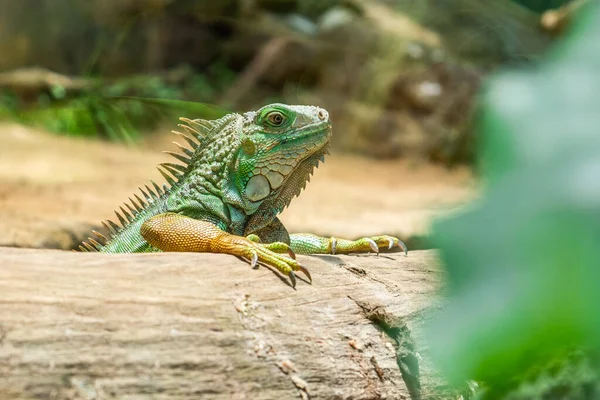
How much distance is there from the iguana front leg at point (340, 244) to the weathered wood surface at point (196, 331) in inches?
33.0

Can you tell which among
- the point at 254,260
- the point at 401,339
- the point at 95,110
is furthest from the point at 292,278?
the point at 95,110

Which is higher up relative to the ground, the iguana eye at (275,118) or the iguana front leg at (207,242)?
the iguana eye at (275,118)

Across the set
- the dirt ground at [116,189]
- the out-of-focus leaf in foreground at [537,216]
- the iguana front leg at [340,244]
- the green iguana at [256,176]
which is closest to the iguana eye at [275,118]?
the green iguana at [256,176]

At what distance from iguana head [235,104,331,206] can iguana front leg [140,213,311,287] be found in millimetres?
539

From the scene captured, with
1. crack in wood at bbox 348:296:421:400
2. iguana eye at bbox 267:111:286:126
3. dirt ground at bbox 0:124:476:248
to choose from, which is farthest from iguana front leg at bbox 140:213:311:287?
dirt ground at bbox 0:124:476:248

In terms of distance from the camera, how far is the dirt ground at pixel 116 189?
6.57 metres

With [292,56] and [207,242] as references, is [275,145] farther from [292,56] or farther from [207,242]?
[292,56]

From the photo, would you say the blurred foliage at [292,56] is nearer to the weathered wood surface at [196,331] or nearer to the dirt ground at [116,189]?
the dirt ground at [116,189]

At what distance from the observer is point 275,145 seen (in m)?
4.11

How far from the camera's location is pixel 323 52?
51.9 feet

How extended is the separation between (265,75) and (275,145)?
12.4 m

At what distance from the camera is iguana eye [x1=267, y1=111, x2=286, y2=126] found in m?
4.12

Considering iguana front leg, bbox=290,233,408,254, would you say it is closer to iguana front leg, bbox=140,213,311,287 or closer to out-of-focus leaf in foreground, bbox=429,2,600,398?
iguana front leg, bbox=140,213,311,287

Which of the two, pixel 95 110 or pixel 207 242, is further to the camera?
pixel 95 110
